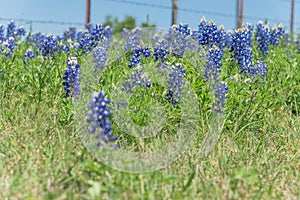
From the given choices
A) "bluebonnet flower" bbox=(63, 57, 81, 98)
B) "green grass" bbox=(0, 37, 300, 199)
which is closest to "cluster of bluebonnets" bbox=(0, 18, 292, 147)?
"bluebonnet flower" bbox=(63, 57, 81, 98)

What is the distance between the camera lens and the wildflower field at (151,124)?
2.42m

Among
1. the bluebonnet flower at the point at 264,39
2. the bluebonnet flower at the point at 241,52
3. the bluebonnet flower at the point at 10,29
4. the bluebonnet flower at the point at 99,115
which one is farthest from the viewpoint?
the bluebonnet flower at the point at 10,29

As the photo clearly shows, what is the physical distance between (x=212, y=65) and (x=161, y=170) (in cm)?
130

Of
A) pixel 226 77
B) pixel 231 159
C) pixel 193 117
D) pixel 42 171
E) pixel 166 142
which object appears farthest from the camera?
pixel 226 77

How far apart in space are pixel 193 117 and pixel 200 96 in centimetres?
19

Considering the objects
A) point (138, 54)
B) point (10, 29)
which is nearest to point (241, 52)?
point (138, 54)

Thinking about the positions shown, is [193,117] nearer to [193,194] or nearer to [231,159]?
[231,159]

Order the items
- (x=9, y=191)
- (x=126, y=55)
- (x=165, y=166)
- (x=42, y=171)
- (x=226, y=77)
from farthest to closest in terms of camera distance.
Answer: (x=126, y=55) → (x=226, y=77) → (x=165, y=166) → (x=42, y=171) → (x=9, y=191)

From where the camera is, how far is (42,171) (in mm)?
2514

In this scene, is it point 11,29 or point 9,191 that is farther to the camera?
point 11,29

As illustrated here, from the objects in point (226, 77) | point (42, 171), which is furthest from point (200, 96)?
point (42, 171)

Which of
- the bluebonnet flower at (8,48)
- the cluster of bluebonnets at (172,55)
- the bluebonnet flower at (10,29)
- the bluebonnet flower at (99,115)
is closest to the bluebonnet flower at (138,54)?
the cluster of bluebonnets at (172,55)

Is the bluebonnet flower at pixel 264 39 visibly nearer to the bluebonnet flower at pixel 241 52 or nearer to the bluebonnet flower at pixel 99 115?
the bluebonnet flower at pixel 241 52

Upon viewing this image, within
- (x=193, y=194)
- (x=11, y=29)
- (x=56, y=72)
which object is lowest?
(x=193, y=194)
